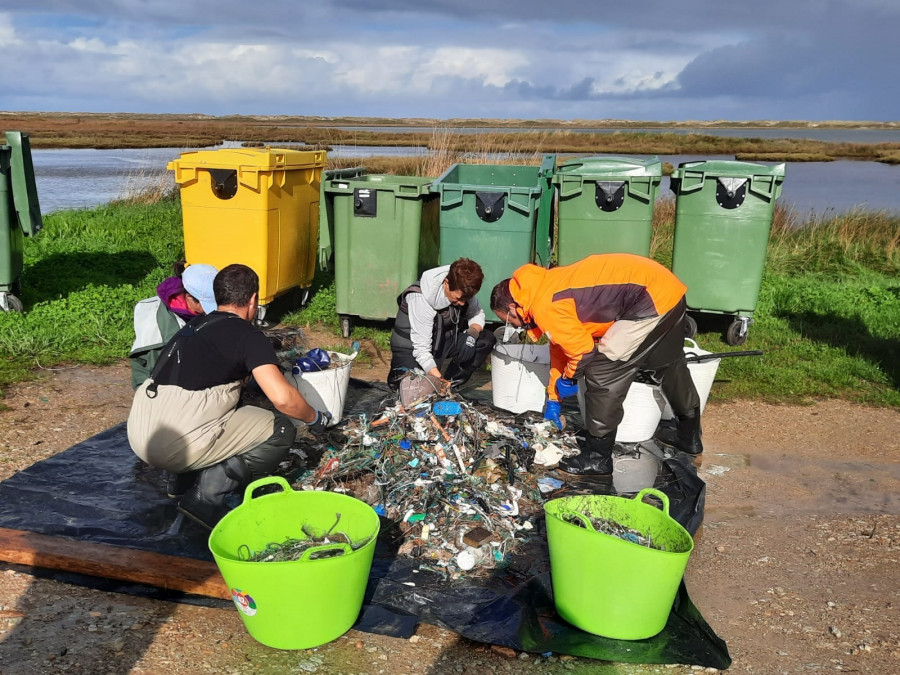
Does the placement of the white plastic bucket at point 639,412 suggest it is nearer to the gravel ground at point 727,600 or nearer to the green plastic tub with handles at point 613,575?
the gravel ground at point 727,600

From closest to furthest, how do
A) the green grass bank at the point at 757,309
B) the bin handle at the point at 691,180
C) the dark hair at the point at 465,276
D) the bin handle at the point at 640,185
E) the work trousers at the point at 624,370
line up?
the work trousers at the point at 624,370 → the dark hair at the point at 465,276 → the green grass bank at the point at 757,309 → the bin handle at the point at 640,185 → the bin handle at the point at 691,180

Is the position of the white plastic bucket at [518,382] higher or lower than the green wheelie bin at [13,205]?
lower

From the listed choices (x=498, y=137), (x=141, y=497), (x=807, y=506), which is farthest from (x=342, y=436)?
(x=498, y=137)

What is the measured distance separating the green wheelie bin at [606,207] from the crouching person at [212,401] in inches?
137

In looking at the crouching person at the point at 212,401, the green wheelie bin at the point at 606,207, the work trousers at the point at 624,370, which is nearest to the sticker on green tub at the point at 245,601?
the crouching person at the point at 212,401

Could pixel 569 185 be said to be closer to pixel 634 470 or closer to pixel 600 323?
pixel 600 323

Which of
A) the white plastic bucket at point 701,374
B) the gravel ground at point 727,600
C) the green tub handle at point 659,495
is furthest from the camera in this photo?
the white plastic bucket at point 701,374

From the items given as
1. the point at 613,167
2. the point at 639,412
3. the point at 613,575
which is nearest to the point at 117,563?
the point at 613,575

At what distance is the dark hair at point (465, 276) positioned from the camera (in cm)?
417

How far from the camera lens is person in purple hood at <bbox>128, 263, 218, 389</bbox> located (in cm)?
365

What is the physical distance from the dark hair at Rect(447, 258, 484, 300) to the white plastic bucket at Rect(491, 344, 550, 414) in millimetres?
519

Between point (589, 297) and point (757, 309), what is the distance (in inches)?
168

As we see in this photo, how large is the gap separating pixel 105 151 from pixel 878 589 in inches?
1078

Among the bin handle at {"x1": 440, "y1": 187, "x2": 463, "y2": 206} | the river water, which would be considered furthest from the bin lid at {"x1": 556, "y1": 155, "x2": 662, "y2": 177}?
the river water
